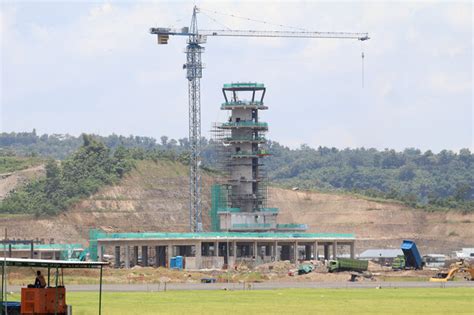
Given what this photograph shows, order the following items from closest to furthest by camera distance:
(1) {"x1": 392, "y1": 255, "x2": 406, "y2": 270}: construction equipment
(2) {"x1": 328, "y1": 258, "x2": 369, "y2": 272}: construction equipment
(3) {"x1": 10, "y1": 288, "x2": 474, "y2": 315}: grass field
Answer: (3) {"x1": 10, "y1": 288, "x2": 474, "y2": 315}: grass field
(2) {"x1": 328, "y1": 258, "x2": 369, "y2": 272}: construction equipment
(1) {"x1": 392, "y1": 255, "x2": 406, "y2": 270}: construction equipment

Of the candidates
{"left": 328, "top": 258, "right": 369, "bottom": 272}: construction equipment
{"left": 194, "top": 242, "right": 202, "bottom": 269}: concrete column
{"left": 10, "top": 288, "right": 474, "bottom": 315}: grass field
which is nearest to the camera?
{"left": 10, "top": 288, "right": 474, "bottom": 315}: grass field

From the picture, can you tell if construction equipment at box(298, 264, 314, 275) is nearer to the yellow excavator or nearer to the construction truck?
the construction truck

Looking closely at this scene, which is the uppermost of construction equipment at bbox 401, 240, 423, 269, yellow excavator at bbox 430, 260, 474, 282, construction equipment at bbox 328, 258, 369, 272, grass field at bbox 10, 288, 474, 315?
construction equipment at bbox 401, 240, 423, 269

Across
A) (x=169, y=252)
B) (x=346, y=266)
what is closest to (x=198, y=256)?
(x=169, y=252)

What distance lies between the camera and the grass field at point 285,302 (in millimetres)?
86438

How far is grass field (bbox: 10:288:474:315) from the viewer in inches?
3403

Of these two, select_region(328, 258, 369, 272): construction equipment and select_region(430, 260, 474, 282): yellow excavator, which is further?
select_region(328, 258, 369, 272): construction equipment

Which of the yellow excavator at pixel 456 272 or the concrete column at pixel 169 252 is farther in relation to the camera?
the concrete column at pixel 169 252

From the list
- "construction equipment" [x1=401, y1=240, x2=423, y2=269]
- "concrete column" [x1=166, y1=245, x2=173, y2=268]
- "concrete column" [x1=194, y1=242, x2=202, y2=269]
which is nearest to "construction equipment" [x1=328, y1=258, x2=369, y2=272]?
"construction equipment" [x1=401, y1=240, x2=423, y2=269]

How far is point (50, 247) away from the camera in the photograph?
652 feet

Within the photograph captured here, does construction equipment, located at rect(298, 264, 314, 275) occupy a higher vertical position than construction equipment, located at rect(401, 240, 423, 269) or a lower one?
lower

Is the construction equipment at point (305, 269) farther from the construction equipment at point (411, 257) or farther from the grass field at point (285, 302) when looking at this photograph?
the grass field at point (285, 302)

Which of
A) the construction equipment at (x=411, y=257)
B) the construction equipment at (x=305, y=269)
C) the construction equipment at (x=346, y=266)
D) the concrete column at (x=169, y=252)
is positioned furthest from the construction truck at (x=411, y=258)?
the concrete column at (x=169, y=252)

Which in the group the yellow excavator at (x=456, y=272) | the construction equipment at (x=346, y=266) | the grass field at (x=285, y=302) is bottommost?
the grass field at (x=285, y=302)
